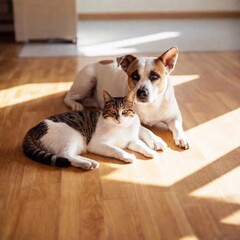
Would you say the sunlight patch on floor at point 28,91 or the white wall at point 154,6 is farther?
the white wall at point 154,6

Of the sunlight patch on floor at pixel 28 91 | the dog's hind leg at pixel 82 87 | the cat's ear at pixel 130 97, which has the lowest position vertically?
the sunlight patch on floor at pixel 28 91

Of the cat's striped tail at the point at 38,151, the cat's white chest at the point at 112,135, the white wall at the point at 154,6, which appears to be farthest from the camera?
the white wall at the point at 154,6

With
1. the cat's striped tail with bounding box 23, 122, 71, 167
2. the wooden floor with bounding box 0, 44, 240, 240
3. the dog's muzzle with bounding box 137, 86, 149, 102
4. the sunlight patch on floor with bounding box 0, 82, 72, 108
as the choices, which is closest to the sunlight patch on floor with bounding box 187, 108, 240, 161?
the wooden floor with bounding box 0, 44, 240, 240

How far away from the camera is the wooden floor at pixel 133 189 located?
1.64 meters

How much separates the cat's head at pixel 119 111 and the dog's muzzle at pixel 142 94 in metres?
0.06

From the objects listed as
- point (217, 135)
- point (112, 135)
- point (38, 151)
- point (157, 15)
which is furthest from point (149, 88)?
point (157, 15)

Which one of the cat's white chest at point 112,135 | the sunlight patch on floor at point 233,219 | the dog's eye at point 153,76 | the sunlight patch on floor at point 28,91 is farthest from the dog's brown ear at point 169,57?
the sunlight patch on floor at point 28,91

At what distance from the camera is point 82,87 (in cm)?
300

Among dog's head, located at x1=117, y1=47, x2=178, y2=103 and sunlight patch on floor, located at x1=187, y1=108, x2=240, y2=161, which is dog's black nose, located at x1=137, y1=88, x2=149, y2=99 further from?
sunlight patch on floor, located at x1=187, y1=108, x2=240, y2=161

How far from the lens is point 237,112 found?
9.35ft

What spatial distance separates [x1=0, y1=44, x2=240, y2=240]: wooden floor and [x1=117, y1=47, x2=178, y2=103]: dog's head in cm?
33

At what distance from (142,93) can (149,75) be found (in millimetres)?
111

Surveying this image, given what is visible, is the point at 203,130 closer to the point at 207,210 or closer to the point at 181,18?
the point at 207,210

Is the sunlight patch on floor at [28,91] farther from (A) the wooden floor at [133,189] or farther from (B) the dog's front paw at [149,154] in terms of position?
(B) the dog's front paw at [149,154]
